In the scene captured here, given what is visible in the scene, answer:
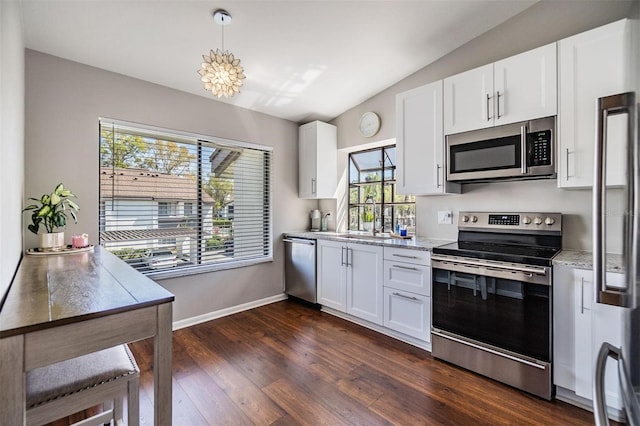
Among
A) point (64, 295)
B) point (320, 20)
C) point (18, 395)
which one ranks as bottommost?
point (18, 395)

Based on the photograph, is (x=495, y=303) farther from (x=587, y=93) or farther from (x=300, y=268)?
(x=300, y=268)

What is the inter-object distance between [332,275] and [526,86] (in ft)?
7.99

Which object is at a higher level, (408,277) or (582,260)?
(582,260)

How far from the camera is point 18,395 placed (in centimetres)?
83

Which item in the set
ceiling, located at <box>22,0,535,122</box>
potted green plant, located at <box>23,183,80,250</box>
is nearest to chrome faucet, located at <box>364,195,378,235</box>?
ceiling, located at <box>22,0,535,122</box>

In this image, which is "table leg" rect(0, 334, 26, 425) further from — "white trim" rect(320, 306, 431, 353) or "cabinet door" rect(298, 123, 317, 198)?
"cabinet door" rect(298, 123, 317, 198)

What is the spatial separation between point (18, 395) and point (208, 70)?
175 centimetres

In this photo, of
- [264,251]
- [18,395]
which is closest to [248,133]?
[264,251]

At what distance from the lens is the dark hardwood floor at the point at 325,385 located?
5.62ft

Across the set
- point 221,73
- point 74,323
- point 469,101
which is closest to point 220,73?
point 221,73

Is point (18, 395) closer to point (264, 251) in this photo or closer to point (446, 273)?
point (446, 273)

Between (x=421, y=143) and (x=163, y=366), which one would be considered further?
(x=421, y=143)

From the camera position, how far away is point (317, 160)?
12.4 ft

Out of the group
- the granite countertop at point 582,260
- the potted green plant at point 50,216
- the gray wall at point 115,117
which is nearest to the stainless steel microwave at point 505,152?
the granite countertop at point 582,260
